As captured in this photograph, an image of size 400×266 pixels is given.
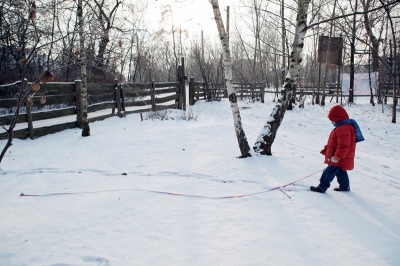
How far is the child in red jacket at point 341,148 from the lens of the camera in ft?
11.9

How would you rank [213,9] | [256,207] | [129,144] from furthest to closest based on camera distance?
[129,144] → [213,9] → [256,207]

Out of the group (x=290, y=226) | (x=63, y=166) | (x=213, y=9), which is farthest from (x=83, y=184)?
(x=213, y=9)

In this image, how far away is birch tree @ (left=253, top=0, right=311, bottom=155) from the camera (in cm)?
481

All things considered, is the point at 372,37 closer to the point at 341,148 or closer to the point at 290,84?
the point at 290,84

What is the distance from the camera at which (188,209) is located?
11.1 feet

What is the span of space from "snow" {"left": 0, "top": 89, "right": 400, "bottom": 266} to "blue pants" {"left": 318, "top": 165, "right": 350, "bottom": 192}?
0.40 ft

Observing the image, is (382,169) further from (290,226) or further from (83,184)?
(83,184)

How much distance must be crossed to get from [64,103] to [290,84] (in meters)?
8.29

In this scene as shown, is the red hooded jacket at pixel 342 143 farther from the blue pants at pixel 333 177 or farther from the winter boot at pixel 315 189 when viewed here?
the winter boot at pixel 315 189

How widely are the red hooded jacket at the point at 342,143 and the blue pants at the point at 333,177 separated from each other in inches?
3.3


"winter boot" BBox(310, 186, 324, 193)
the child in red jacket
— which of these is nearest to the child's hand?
the child in red jacket

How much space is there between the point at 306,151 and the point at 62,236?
16.1 feet

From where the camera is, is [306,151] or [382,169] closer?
[382,169]

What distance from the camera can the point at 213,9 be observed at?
15.5ft
